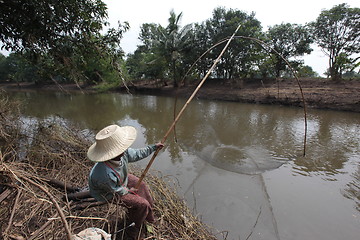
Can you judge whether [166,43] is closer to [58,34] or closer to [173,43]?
[173,43]

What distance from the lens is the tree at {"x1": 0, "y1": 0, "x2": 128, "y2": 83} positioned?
2.67 metres

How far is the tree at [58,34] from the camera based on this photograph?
8.77 feet

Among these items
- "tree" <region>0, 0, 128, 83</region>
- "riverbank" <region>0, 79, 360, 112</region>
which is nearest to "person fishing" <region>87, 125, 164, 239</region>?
"tree" <region>0, 0, 128, 83</region>

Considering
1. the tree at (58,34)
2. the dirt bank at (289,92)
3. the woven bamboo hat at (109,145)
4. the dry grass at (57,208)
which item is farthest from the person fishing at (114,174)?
the dirt bank at (289,92)

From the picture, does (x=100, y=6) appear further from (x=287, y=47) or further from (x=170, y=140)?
(x=287, y=47)

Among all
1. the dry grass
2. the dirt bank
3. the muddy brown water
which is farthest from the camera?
the dirt bank

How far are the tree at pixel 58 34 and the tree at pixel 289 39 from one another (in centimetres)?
1368

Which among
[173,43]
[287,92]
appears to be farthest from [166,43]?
[287,92]

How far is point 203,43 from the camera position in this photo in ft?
53.1

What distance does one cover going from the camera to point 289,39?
1438cm

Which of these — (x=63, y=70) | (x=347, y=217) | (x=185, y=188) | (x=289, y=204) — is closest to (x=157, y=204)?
(x=185, y=188)

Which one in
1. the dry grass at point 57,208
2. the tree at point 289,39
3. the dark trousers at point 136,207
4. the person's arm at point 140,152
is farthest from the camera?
the tree at point 289,39

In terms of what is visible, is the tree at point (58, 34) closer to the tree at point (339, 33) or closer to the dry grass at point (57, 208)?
the dry grass at point (57, 208)

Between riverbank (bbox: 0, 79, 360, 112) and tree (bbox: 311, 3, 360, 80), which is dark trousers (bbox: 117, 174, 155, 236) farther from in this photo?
tree (bbox: 311, 3, 360, 80)
